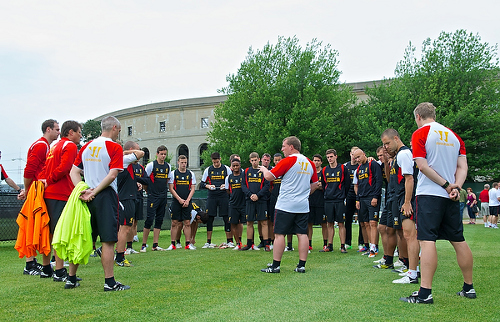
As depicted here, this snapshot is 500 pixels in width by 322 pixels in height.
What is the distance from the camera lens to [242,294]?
16.4 ft

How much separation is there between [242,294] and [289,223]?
6.47ft

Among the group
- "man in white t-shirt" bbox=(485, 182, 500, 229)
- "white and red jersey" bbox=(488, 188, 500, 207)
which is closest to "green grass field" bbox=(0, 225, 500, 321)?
"man in white t-shirt" bbox=(485, 182, 500, 229)

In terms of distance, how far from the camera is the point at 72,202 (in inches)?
203

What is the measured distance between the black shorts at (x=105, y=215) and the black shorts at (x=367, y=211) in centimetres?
551

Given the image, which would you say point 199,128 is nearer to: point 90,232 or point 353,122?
point 353,122

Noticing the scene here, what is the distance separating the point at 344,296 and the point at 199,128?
4967 centimetres

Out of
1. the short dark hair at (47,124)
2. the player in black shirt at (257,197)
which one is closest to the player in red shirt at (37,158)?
the short dark hair at (47,124)

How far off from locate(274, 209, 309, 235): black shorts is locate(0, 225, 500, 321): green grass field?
2.16ft

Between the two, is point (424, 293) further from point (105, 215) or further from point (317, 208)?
point (317, 208)

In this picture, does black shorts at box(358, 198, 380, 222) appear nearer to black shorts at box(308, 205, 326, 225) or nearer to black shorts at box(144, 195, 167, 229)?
black shorts at box(308, 205, 326, 225)

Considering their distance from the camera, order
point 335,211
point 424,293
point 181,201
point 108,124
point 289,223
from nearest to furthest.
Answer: point 424,293
point 108,124
point 289,223
point 335,211
point 181,201

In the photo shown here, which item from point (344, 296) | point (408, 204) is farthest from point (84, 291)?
point (408, 204)

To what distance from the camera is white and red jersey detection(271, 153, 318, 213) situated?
22.1 ft

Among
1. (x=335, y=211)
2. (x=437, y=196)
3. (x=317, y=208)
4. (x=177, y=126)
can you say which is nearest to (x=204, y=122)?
(x=177, y=126)
